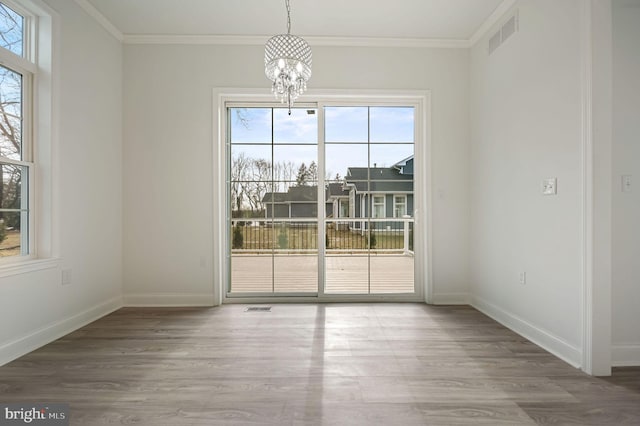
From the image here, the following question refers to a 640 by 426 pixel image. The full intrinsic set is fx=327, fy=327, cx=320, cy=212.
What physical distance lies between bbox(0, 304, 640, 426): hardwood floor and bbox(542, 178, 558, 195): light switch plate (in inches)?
49.2

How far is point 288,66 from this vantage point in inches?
95.5

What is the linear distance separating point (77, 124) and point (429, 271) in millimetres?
3992

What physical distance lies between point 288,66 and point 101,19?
2.41m

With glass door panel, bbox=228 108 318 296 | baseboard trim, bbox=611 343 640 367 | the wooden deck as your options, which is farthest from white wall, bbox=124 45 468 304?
baseboard trim, bbox=611 343 640 367

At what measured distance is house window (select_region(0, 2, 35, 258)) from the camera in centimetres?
255

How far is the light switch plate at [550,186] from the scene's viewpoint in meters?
2.50

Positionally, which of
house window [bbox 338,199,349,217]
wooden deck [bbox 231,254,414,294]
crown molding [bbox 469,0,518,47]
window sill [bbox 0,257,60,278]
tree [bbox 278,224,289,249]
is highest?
crown molding [bbox 469,0,518,47]

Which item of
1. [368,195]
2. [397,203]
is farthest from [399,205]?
[368,195]

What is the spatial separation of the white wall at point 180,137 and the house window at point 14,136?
41.7 inches

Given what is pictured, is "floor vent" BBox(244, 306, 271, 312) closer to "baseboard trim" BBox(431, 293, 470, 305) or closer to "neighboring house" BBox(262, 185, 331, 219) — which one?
"neighboring house" BBox(262, 185, 331, 219)

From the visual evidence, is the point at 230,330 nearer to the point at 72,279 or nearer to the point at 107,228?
the point at 72,279

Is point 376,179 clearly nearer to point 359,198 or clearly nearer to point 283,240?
point 359,198

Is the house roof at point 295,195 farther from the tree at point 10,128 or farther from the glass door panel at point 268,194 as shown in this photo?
the tree at point 10,128

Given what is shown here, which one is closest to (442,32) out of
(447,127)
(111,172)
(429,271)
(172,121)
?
(447,127)
